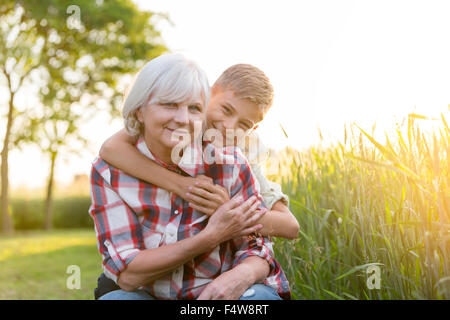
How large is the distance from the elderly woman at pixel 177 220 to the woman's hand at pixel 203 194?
4 cm

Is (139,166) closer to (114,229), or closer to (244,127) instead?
(114,229)

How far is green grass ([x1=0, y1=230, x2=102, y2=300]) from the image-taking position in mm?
4781

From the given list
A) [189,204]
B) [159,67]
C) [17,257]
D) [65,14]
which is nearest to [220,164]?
[189,204]

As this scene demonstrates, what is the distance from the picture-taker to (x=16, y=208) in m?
16.2

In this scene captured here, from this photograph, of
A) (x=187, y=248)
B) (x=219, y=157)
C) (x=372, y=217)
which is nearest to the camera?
(x=187, y=248)

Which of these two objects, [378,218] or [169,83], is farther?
[378,218]

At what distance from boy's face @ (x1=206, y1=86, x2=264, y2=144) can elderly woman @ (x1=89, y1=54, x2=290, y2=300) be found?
1.55 feet

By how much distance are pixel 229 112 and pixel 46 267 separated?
5037 millimetres

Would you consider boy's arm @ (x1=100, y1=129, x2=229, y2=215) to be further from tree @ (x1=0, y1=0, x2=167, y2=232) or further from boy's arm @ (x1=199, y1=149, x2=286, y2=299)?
tree @ (x1=0, y1=0, x2=167, y2=232)

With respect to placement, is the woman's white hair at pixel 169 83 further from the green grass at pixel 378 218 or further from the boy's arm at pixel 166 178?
the green grass at pixel 378 218

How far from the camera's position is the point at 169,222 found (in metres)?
1.89

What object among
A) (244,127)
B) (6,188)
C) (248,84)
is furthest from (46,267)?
(6,188)

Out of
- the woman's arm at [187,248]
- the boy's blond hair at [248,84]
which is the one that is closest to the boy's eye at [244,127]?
the boy's blond hair at [248,84]

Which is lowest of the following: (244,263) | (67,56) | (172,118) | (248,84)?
(244,263)
